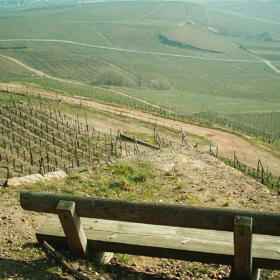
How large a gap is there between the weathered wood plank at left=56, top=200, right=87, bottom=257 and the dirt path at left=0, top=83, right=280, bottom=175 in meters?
22.8

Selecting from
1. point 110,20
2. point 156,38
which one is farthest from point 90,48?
point 110,20

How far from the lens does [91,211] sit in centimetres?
588

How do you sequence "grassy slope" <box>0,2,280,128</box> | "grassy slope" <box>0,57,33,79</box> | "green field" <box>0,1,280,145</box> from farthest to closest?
1. "grassy slope" <box>0,57,33,79</box>
2. "grassy slope" <box>0,2,280,128</box>
3. "green field" <box>0,1,280,145</box>

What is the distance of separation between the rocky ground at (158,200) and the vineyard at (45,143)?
214 inches

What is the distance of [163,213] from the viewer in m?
5.68

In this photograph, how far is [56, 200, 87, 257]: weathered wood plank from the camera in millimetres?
5770

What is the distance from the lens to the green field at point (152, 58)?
211 feet

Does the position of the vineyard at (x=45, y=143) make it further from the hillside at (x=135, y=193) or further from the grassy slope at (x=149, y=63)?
the grassy slope at (x=149, y=63)

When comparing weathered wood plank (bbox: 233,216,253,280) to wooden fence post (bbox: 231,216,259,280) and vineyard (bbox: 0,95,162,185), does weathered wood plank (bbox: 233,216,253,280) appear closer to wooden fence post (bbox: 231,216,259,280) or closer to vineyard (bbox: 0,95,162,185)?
wooden fence post (bbox: 231,216,259,280)

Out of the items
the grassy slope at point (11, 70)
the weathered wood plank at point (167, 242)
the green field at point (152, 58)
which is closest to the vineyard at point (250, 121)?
the green field at point (152, 58)

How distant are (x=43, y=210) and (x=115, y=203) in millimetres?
1147

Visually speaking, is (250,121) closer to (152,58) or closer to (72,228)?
(72,228)

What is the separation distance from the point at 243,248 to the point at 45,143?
1844 centimetres

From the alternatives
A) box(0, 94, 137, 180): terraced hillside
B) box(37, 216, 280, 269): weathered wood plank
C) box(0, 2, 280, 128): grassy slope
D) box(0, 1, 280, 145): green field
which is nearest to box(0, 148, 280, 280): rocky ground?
box(37, 216, 280, 269): weathered wood plank
